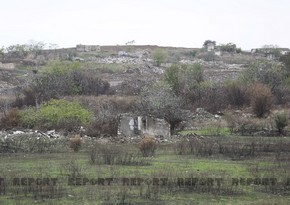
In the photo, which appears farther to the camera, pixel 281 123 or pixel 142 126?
pixel 281 123

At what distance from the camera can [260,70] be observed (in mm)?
54688

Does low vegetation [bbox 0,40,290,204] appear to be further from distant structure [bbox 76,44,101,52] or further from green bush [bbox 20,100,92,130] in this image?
distant structure [bbox 76,44,101,52]

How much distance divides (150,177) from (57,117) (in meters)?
17.4

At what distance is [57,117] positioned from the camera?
33.3m

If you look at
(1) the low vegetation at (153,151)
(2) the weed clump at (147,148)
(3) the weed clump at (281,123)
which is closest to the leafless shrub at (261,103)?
(1) the low vegetation at (153,151)

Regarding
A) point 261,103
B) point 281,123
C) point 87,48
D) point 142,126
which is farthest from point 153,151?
point 87,48

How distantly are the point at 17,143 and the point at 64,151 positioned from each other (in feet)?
7.71

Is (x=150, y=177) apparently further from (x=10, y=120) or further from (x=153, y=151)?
(x=10, y=120)

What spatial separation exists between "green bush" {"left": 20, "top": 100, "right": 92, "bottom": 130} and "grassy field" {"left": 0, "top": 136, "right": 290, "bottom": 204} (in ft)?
27.7

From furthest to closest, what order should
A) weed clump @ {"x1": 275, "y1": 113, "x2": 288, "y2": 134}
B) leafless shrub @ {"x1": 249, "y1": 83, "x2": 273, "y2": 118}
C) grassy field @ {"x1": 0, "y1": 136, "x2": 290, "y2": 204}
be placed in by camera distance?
leafless shrub @ {"x1": 249, "y1": 83, "x2": 273, "y2": 118}, weed clump @ {"x1": 275, "y1": 113, "x2": 288, "y2": 134}, grassy field @ {"x1": 0, "y1": 136, "x2": 290, "y2": 204}

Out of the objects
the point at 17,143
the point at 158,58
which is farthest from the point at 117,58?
the point at 17,143

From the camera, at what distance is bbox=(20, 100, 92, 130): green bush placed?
33031 millimetres

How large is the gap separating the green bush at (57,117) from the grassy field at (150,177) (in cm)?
844

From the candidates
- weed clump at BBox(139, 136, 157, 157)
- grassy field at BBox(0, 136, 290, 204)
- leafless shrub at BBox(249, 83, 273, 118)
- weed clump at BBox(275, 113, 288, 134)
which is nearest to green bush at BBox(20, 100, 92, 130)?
grassy field at BBox(0, 136, 290, 204)
